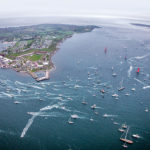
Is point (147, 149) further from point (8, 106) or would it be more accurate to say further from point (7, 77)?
point (7, 77)

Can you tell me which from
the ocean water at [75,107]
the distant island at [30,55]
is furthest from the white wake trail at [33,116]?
the distant island at [30,55]

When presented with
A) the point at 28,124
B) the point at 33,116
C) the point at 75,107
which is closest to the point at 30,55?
the point at 33,116

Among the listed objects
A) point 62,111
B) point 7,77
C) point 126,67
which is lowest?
point 62,111

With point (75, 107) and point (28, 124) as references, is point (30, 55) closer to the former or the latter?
point (75, 107)

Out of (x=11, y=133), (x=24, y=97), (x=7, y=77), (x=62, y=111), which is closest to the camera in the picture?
(x=11, y=133)

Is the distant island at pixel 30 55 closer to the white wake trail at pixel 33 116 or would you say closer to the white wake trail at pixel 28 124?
the white wake trail at pixel 33 116

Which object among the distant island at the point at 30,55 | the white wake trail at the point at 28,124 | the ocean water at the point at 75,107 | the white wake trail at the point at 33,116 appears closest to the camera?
the ocean water at the point at 75,107

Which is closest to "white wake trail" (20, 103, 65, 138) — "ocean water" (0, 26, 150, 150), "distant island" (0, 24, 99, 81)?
"ocean water" (0, 26, 150, 150)

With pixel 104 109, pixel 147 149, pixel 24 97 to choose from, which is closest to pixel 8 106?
pixel 24 97
